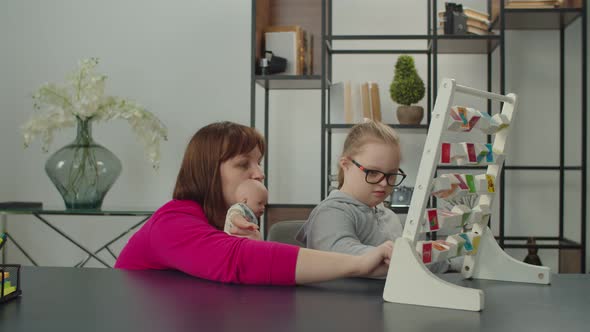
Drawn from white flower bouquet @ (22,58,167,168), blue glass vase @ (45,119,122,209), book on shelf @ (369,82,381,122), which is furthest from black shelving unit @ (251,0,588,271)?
blue glass vase @ (45,119,122,209)

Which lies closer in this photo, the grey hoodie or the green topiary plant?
the grey hoodie

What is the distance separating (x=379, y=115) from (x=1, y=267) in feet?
9.20

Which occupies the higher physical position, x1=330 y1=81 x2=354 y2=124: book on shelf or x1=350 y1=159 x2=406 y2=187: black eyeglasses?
x1=330 y1=81 x2=354 y2=124: book on shelf

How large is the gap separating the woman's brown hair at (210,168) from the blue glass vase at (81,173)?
7.46 ft

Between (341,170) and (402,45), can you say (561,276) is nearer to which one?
(341,170)

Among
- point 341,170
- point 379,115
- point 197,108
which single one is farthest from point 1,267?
point 197,108

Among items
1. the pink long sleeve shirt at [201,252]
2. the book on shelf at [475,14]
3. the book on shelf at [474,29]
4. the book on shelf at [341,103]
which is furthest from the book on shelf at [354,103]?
the pink long sleeve shirt at [201,252]

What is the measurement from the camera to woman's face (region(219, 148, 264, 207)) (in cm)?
142

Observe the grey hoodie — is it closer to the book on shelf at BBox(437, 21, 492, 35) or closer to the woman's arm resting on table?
the woman's arm resting on table

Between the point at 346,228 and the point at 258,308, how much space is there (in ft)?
1.86

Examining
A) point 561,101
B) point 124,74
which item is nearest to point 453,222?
point 561,101

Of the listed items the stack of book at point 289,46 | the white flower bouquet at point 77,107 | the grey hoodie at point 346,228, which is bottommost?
the grey hoodie at point 346,228

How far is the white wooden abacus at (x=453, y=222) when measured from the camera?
1007mm

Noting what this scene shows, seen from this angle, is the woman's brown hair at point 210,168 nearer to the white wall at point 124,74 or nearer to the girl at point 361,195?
the girl at point 361,195
